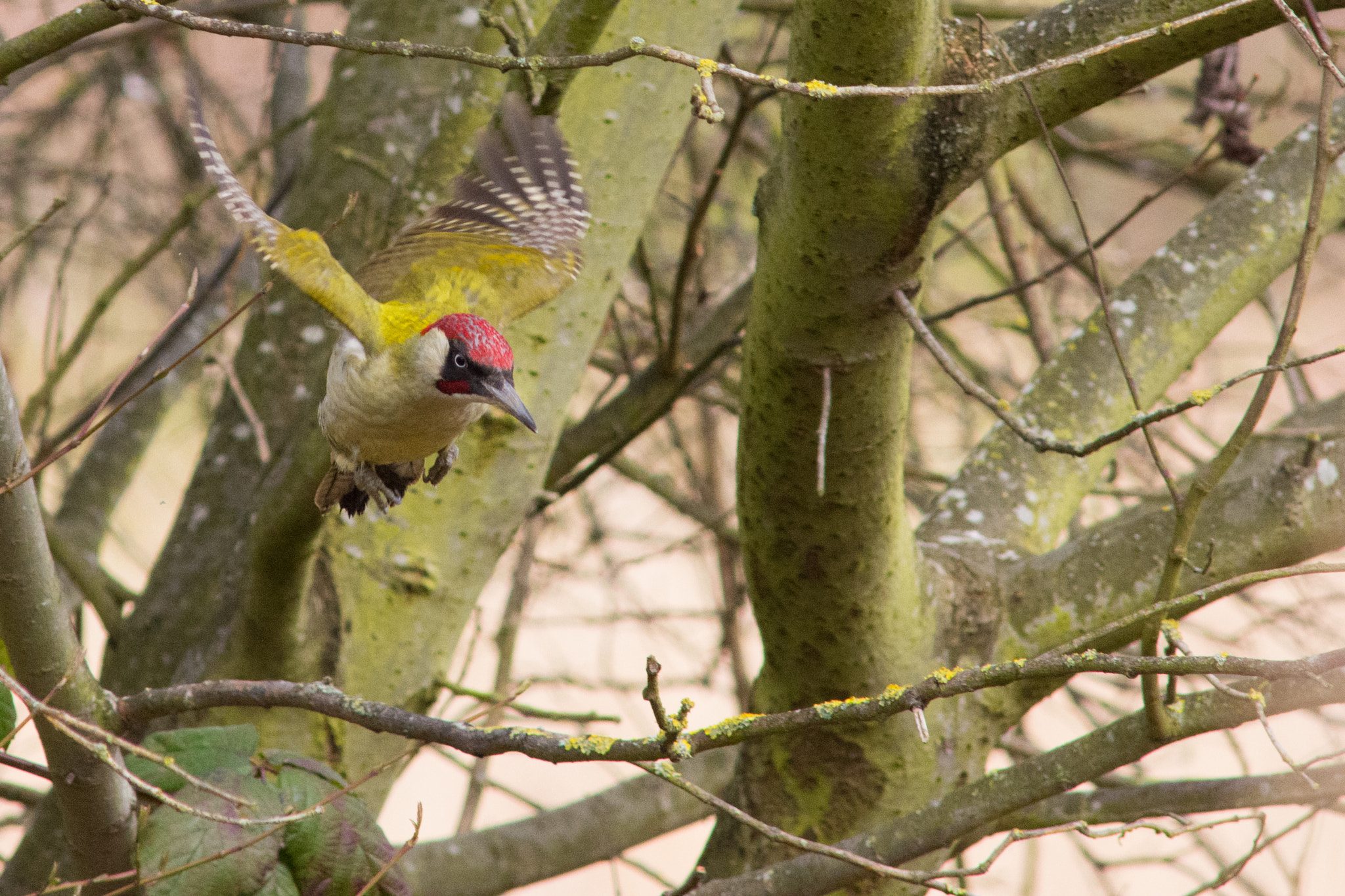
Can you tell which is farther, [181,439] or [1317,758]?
[181,439]

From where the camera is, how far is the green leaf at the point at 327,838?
71.2 inches

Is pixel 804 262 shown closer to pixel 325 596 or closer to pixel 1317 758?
pixel 1317 758

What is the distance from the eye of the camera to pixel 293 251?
2.28 metres

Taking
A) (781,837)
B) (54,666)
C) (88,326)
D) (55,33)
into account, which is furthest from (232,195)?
(781,837)

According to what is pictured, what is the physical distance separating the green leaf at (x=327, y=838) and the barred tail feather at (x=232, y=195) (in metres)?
0.94

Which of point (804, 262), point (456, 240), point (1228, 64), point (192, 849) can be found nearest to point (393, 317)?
point (456, 240)

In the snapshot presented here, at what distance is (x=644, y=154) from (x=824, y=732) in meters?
Result: 1.53

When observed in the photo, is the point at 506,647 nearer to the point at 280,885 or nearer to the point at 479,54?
the point at 280,885

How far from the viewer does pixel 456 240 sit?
2928mm

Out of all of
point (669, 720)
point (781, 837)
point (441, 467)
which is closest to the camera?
point (669, 720)

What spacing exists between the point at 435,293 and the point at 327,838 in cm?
134

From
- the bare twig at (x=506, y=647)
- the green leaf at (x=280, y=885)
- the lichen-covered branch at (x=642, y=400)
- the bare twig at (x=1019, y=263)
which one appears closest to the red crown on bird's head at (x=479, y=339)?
the green leaf at (x=280, y=885)

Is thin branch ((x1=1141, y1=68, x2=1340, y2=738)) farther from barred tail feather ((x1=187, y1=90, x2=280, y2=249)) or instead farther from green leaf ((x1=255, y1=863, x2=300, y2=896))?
barred tail feather ((x1=187, y1=90, x2=280, y2=249))

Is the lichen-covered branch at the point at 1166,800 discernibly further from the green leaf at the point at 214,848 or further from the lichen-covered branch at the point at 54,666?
the lichen-covered branch at the point at 54,666
